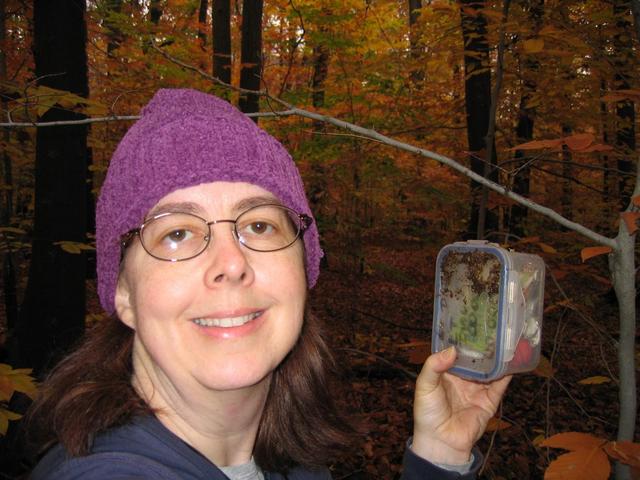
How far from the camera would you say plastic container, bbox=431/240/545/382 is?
1.61 metres

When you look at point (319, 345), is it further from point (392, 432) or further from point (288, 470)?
point (392, 432)

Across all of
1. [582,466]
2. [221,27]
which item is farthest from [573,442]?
[221,27]

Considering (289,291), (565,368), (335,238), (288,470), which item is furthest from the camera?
(335,238)

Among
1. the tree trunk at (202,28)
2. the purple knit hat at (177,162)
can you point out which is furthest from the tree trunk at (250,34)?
the purple knit hat at (177,162)

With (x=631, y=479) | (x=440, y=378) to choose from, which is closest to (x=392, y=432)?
(x=631, y=479)

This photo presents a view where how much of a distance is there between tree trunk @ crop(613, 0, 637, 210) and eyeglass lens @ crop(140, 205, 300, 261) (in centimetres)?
186

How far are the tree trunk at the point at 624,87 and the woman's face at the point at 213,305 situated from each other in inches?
75.7

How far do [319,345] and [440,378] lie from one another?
526mm

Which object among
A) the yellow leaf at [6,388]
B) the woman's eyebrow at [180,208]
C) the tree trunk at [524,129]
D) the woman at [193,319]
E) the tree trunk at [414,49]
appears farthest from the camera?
the tree trunk at [414,49]

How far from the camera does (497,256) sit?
5.44 feet

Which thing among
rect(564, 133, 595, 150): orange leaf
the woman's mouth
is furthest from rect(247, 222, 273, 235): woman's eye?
rect(564, 133, 595, 150): orange leaf

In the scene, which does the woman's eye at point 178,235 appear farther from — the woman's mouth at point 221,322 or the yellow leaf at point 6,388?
the yellow leaf at point 6,388

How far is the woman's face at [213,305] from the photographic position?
1.33 meters

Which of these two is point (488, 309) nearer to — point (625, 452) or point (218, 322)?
point (625, 452)
